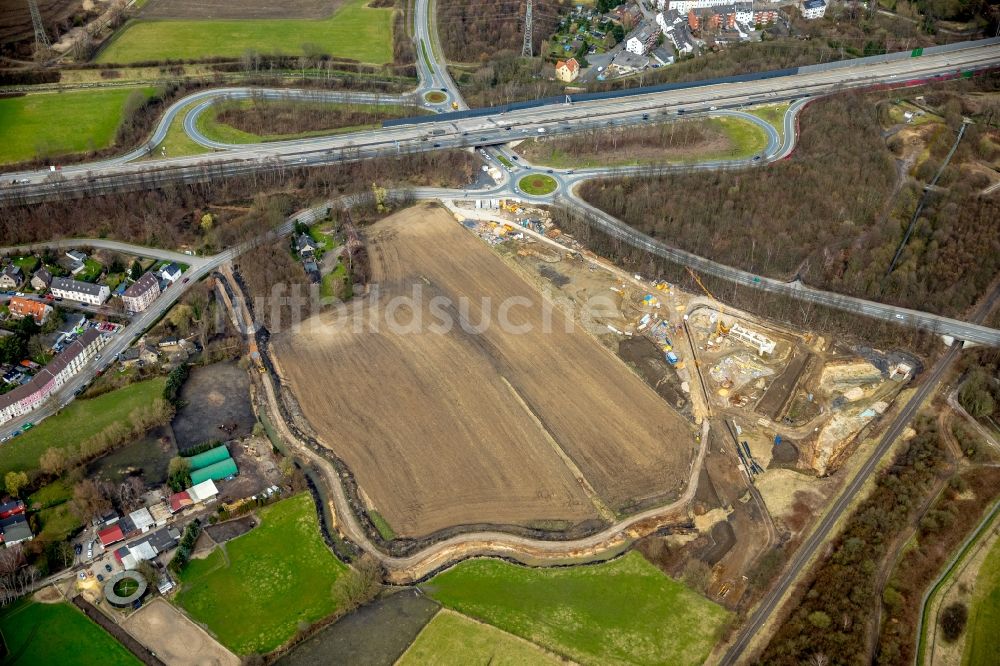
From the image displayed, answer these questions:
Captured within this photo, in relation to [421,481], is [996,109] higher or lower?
higher

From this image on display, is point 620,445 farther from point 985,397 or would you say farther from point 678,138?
point 678,138

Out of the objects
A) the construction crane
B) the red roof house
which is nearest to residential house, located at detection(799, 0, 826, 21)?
the construction crane

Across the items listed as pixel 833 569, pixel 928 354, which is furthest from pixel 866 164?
pixel 833 569

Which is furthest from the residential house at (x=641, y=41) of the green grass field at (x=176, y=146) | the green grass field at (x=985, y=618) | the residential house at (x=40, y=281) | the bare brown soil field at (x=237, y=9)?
the green grass field at (x=985, y=618)

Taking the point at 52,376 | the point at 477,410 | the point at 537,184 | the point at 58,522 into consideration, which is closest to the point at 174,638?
the point at 58,522

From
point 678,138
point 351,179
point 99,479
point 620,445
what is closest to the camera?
point 99,479

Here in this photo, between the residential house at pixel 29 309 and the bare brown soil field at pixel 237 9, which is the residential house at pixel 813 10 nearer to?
the bare brown soil field at pixel 237 9

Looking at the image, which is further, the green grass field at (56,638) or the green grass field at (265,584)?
the green grass field at (265,584)
